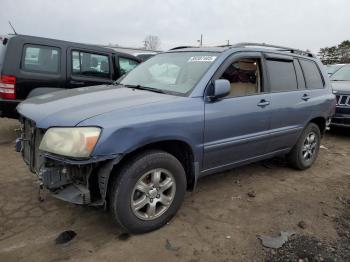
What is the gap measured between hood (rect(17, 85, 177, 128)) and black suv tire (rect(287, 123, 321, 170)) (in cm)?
249

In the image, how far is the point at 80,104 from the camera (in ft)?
10.5

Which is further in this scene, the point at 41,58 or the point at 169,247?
the point at 41,58

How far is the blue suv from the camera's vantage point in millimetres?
2885

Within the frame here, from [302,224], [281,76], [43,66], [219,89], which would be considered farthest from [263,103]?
[43,66]

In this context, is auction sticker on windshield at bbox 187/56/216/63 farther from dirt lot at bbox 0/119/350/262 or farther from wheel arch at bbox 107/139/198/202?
dirt lot at bbox 0/119/350/262

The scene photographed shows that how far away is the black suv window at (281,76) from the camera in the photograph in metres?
4.45

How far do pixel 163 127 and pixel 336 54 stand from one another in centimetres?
2525

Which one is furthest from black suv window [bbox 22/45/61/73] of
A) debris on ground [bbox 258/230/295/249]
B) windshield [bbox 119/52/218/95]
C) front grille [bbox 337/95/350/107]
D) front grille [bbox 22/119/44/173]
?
front grille [bbox 337/95/350/107]

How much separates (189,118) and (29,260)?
1828 mm

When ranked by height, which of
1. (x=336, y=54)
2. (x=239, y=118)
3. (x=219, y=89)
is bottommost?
(x=239, y=118)

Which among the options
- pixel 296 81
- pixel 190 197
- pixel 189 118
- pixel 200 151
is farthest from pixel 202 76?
pixel 296 81

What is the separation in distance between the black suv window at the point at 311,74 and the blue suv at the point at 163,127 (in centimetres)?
18

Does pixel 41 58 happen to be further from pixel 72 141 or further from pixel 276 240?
pixel 276 240

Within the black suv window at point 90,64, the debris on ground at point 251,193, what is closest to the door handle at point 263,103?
the debris on ground at point 251,193
